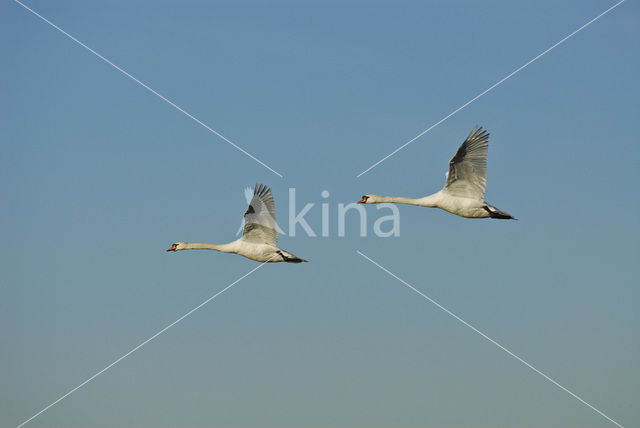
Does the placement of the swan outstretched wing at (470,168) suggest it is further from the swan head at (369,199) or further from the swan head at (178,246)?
the swan head at (178,246)

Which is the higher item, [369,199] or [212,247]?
[369,199]

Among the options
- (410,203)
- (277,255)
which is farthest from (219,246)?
(410,203)

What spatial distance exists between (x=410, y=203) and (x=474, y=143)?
573cm

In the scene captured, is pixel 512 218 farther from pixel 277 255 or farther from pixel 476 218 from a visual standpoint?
pixel 277 255

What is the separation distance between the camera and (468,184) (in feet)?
262

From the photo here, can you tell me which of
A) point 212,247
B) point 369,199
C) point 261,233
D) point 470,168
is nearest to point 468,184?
point 470,168

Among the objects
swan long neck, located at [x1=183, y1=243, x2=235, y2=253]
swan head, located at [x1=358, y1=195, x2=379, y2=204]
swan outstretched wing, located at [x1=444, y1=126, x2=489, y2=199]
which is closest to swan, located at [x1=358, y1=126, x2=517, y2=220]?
swan outstretched wing, located at [x1=444, y1=126, x2=489, y2=199]

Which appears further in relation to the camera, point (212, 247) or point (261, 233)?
point (212, 247)

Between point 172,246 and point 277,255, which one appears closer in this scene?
point 277,255

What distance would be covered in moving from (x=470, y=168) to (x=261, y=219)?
10.0 metres

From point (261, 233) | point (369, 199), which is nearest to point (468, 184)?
point (369, 199)

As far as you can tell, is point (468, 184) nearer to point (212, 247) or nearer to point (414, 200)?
point (414, 200)

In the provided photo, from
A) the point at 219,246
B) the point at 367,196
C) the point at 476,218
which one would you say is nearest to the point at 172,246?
the point at 219,246

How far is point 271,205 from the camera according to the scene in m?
80.7
